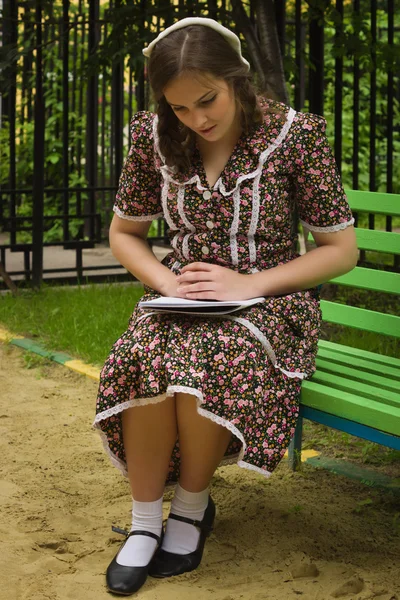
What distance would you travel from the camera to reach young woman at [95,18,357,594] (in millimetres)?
2633

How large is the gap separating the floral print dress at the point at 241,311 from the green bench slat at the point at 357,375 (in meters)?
0.14

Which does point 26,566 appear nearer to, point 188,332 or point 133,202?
point 188,332

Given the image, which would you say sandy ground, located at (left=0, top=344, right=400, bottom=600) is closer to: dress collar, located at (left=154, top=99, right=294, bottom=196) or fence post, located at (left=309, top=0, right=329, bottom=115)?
dress collar, located at (left=154, top=99, right=294, bottom=196)

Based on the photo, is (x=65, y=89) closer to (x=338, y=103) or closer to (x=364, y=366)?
(x=338, y=103)

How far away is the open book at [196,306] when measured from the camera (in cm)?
262

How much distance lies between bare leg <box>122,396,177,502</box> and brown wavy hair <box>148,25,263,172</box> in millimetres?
743

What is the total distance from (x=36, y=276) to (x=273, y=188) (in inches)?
155

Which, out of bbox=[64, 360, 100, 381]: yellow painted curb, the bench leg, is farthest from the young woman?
bbox=[64, 360, 100, 381]: yellow painted curb

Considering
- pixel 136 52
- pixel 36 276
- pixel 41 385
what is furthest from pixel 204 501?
pixel 36 276

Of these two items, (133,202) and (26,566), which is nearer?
(26,566)

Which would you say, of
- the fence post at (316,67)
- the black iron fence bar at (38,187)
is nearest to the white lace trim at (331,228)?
the fence post at (316,67)

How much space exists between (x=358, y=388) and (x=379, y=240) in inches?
29.8

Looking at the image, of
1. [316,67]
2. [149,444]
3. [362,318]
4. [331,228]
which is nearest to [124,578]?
[149,444]

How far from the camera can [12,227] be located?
21.8 ft
